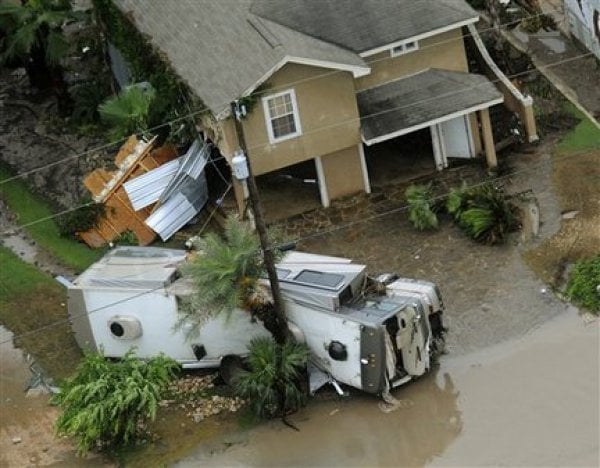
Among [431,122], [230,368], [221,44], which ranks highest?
[221,44]

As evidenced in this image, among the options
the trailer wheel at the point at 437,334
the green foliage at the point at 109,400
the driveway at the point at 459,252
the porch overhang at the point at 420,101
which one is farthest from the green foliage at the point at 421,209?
the green foliage at the point at 109,400

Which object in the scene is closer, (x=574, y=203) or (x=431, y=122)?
(x=574, y=203)

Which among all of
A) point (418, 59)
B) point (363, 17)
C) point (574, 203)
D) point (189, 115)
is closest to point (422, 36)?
point (418, 59)

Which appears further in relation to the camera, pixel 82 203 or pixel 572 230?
pixel 82 203

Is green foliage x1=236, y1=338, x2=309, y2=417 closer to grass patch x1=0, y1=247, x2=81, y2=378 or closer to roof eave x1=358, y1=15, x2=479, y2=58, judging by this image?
grass patch x1=0, y1=247, x2=81, y2=378

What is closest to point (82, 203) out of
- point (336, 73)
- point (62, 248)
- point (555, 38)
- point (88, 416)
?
point (62, 248)

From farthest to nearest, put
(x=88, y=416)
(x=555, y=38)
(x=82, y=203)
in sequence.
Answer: (x=555, y=38), (x=82, y=203), (x=88, y=416)

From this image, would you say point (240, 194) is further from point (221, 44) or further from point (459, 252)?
point (459, 252)

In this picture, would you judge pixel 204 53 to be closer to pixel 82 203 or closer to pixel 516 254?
pixel 82 203
